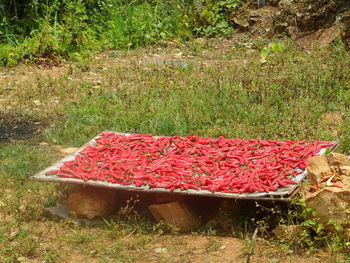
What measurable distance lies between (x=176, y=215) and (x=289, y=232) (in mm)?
926

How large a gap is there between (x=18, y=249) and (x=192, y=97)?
370 cm

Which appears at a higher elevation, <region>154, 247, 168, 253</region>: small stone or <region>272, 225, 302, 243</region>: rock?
<region>272, 225, 302, 243</region>: rock

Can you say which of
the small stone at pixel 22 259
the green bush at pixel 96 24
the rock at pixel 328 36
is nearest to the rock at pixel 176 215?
the small stone at pixel 22 259

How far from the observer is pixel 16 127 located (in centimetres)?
823

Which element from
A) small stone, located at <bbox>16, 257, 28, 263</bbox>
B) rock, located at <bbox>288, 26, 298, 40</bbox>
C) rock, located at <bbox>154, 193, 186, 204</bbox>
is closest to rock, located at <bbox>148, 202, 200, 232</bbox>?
rock, located at <bbox>154, 193, 186, 204</bbox>

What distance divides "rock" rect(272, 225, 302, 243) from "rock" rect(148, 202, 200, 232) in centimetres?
76

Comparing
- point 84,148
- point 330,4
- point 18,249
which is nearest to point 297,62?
point 330,4

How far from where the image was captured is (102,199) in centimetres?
566

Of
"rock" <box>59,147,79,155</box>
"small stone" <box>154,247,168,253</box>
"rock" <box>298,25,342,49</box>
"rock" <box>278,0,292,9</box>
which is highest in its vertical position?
"rock" <box>278,0,292,9</box>

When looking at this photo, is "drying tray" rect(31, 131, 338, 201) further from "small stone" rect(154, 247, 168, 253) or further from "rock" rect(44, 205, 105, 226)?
"small stone" rect(154, 247, 168, 253)

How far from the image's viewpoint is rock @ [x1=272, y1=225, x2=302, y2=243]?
500 cm

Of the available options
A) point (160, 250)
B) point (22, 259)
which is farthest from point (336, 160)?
point (22, 259)

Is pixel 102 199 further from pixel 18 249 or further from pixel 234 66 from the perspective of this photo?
pixel 234 66

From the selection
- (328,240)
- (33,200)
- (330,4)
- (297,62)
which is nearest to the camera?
(328,240)
